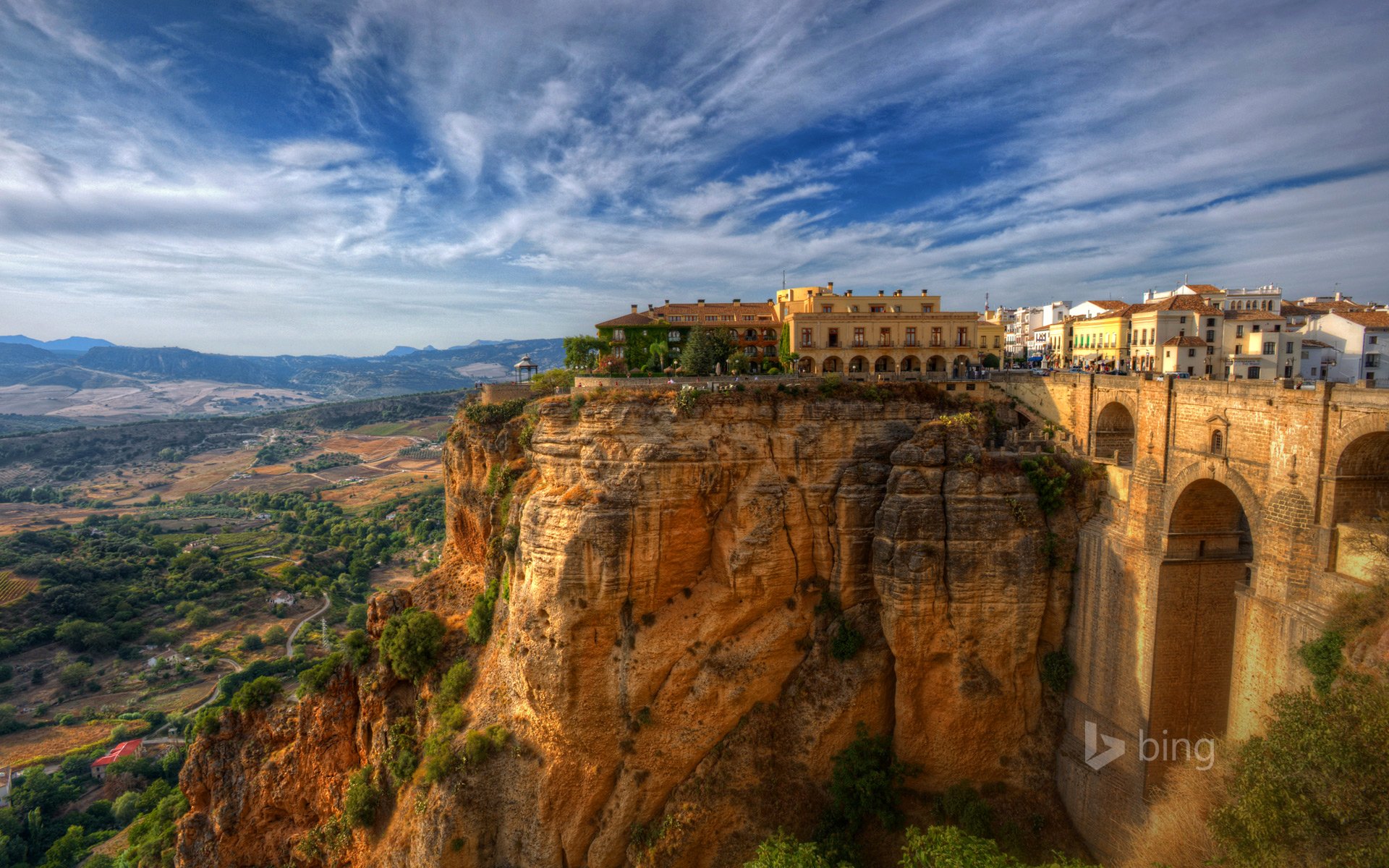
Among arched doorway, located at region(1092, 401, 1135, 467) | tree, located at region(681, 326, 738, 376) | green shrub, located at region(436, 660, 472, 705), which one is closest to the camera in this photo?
arched doorway, located at region(1092, 401, 1135, 467)

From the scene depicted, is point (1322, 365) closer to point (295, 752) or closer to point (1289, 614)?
point (1289, 614)

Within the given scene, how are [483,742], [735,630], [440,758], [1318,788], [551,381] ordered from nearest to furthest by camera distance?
[1318,788], [440,758], [483,742], [735,630], [551,381]

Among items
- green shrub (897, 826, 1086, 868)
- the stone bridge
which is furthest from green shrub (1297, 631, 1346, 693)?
green shrub (897, 826, 1086, 868)

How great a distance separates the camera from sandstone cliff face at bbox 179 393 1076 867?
88.8 ft

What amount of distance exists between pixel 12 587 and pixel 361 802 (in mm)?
85902

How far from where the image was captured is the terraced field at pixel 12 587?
7725 centimetres

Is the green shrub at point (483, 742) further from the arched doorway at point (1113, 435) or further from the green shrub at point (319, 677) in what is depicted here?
the arched doorway at point (1113, 435)

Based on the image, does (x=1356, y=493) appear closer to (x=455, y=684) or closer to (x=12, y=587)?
(x=455, y=684)

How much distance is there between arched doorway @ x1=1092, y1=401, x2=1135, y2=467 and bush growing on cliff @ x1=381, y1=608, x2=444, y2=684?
105 feet

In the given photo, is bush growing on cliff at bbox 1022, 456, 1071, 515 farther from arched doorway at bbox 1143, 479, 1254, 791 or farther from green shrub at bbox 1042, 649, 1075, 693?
green shrub at bbox 1042, 649, 1075, 693

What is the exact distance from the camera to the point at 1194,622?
2419 centimetres

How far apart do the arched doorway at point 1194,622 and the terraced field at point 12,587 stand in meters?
109

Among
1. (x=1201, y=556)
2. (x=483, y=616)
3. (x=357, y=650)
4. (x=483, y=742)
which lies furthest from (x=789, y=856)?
(x=357, y=650)

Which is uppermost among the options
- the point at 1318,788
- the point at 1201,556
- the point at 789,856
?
the point at 1201,556
